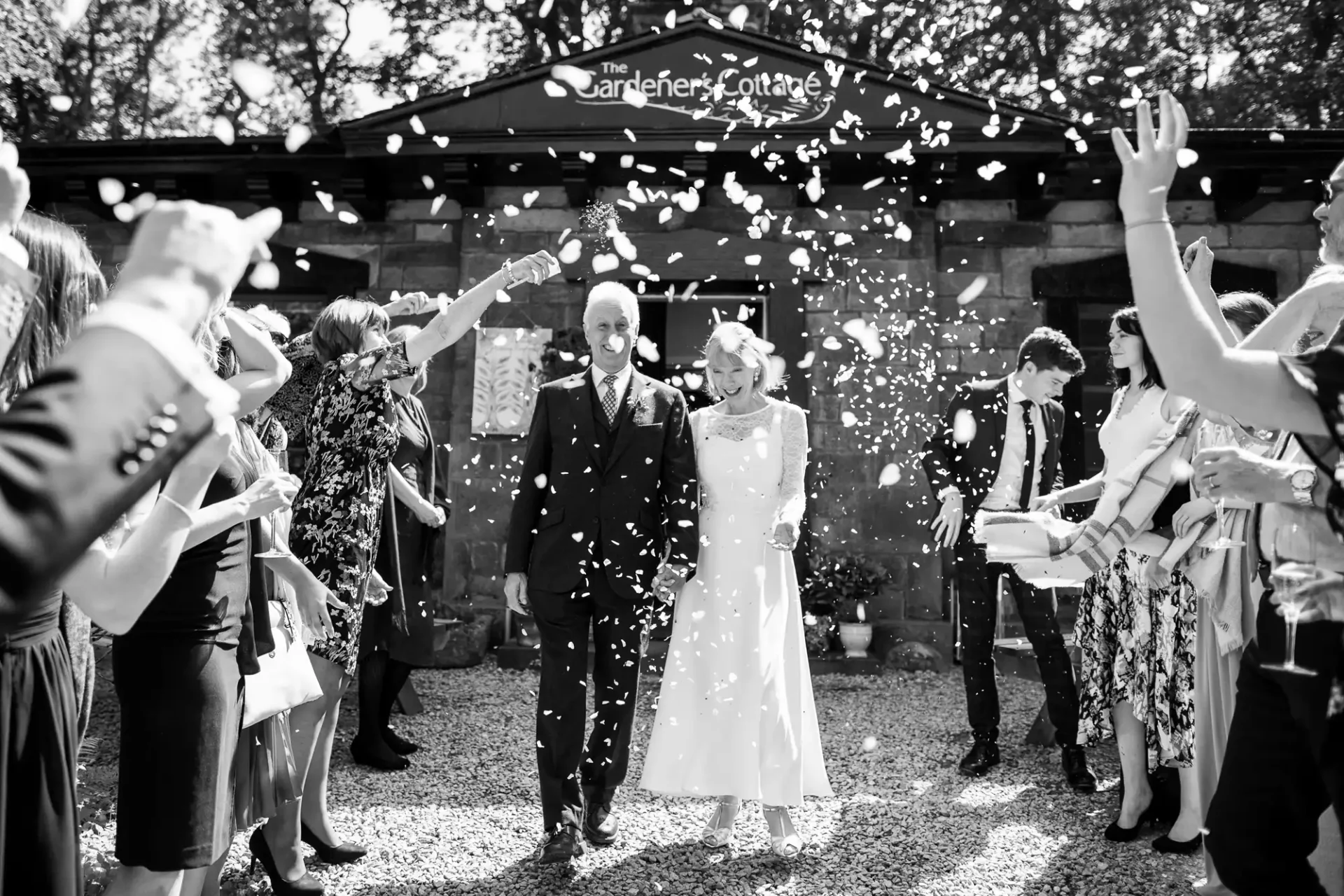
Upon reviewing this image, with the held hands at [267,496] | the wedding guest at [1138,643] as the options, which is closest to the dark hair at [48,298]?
the held hands at [267,496]

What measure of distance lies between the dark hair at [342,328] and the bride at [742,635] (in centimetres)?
135

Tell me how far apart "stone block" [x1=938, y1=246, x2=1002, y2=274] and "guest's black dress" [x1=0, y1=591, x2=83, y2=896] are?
730cm

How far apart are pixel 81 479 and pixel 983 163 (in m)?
7.90

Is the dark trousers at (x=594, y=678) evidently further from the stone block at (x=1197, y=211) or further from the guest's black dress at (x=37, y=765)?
the stone block at (x=1197, y=211)

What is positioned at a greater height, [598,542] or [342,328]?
[342,328]

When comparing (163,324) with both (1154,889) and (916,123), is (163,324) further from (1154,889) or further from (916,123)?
(916,123)

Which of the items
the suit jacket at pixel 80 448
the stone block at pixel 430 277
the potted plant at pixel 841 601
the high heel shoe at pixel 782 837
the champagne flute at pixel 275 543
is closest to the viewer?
the suit jacket at pixel 80 448

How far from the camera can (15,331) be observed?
1301mm

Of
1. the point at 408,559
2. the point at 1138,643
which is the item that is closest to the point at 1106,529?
the point at 1138,643

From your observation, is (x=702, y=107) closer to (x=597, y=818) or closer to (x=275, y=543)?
(x=597, y=818)

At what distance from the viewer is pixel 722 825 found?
3.96 meters

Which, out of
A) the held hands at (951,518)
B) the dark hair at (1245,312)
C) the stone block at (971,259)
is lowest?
the held hands at (951,518)

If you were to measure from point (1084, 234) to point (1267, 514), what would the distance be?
6.48 metres

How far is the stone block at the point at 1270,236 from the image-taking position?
8.13 metres
